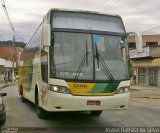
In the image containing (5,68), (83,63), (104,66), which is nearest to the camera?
(83,63)

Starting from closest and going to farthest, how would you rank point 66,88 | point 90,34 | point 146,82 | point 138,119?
point 66,88, point 90,34, point 138,119, point 146,82

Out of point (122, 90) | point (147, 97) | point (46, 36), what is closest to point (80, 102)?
point (122, 90)

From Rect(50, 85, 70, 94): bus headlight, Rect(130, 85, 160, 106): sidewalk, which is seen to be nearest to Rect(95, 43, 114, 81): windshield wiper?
Rect(50, 85, 70, 94): bus headlight

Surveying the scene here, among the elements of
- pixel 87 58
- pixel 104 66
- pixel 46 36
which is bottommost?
pixel 104 66

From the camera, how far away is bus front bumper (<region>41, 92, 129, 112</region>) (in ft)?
36.2

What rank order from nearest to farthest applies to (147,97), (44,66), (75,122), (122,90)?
(122,90) → (44,66) → (75,122) → (147,97)

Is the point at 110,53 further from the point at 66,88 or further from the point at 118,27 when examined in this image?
the point at 66,88

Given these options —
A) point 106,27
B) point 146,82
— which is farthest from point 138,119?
point 146,82

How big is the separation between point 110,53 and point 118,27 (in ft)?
3.38

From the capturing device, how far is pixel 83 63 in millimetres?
11398

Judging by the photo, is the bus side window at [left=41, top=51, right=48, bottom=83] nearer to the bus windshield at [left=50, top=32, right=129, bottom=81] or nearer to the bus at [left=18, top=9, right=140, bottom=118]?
the bus at [left=18, top=9, right=140, bottom=118]

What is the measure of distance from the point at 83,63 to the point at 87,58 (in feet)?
0.66

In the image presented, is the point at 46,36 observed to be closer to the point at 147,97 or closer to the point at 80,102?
the point at 80,102

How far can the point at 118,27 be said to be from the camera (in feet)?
40.4
